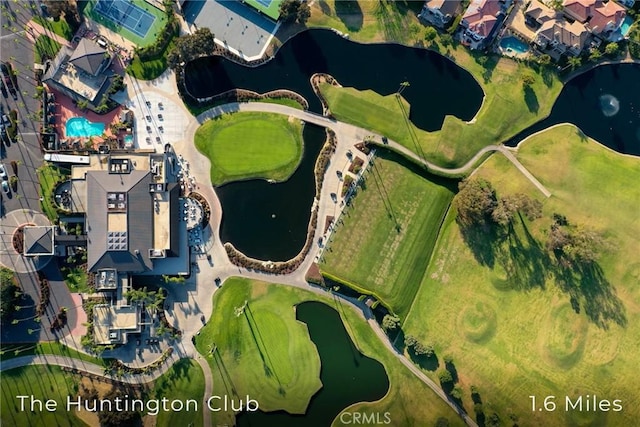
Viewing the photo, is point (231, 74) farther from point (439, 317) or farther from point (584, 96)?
point (584, 96)

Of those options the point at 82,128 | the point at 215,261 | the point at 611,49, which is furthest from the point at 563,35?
the point at 82,128

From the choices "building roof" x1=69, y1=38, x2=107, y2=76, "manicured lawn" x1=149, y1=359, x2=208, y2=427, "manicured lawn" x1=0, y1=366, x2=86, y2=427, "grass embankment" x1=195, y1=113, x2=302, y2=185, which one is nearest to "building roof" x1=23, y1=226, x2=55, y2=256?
"manicured lawn" x1=0, y1=366, x2=86, y2=427

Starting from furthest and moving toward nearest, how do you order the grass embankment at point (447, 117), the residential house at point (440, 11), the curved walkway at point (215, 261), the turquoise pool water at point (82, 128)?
the grass embankment at point (447, 117) < the turquoise pool water at point (82, 128) < the residential house at point (440, 11) < the curved walkway at point (215, 261)

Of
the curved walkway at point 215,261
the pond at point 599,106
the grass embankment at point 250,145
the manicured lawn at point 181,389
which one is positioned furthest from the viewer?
the pond at point 599,106

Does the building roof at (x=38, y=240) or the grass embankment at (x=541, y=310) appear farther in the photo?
the grass embankment at (x=541, y=310)

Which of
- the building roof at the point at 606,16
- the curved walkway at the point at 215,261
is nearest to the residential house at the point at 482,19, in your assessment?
the building roof at the point at 606,16

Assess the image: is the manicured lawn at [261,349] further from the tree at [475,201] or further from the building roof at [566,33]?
the building roof at [566,33]

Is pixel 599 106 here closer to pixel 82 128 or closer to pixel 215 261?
pixel 215 261
